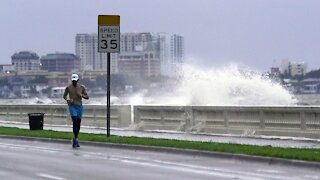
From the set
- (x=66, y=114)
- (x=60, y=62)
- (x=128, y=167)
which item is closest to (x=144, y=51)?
(x=60, y=62)

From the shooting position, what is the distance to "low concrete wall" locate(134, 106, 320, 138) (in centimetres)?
2464

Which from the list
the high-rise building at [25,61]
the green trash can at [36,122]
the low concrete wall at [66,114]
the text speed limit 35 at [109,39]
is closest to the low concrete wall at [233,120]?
the low concrete wall at [66,114]

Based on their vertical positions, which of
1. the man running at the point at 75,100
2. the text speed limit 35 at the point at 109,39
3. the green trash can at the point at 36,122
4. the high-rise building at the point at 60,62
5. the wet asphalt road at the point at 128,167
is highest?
the high-rise building at the point at 60,62

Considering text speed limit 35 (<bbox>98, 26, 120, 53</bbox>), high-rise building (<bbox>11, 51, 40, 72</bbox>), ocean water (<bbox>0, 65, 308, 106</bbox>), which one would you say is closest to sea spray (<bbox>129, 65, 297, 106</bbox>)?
ocean water (<bbox>0, 65, 308, 106</bbox>)

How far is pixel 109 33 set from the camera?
85.8 ft

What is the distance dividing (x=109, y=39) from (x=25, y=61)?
78537mm

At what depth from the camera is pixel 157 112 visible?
1268 inches

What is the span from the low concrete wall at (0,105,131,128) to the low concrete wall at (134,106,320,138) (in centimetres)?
152

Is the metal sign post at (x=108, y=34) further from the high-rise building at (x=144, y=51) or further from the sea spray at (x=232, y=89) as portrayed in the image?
the high-rise building at (x=144, y=51)

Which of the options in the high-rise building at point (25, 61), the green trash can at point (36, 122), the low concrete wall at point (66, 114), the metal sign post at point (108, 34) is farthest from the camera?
the high-rise building at point (25, 61)

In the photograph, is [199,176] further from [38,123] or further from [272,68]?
[272,68]

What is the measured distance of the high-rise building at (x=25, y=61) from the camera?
101 meters

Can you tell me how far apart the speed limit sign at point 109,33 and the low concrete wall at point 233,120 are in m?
4.50

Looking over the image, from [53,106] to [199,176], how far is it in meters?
27.1
